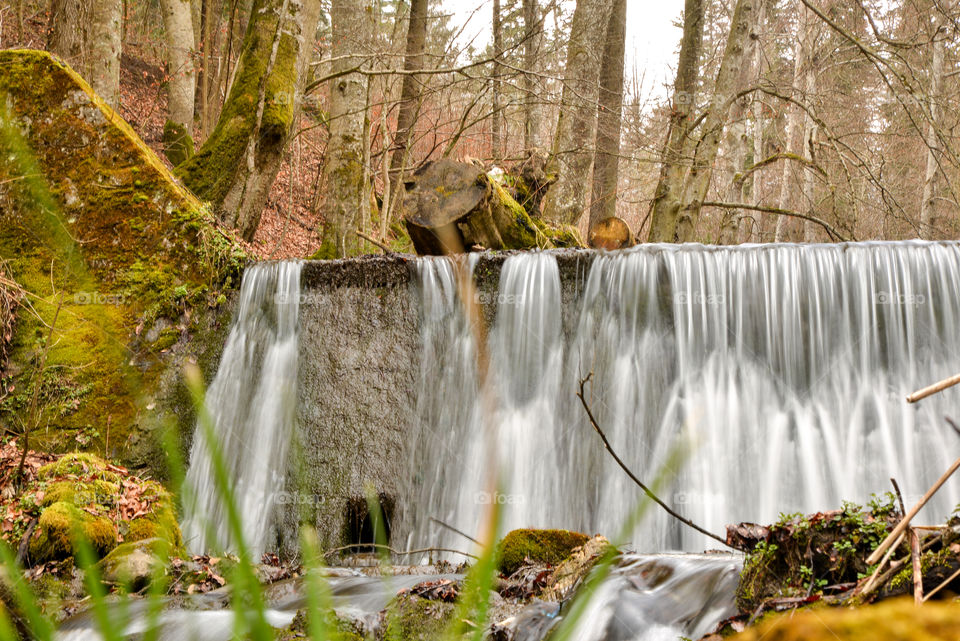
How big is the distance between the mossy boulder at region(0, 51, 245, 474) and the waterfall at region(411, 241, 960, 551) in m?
2.54

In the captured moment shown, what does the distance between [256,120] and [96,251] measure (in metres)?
2.33

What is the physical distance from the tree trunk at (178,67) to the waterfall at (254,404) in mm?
6882

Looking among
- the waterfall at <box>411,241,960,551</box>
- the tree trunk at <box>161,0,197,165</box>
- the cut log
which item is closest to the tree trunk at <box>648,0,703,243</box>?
the cut log

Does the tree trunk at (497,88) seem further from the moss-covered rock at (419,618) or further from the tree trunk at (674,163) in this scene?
the moss-covered rock at (419,618)

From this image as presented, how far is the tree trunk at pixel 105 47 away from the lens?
10055mm

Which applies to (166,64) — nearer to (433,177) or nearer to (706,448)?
(433,177)

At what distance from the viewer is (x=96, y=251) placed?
25.1ft

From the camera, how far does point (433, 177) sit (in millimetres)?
8469

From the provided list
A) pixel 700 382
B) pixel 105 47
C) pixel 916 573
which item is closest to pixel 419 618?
pixel 916 573

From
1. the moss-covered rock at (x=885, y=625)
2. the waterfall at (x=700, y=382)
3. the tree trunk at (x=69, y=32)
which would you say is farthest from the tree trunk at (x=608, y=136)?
the moss-covered rock at (x=885, y=625)

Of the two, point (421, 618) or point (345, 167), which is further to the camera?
point (345, 167)

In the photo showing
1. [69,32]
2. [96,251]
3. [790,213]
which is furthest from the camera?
[790,213]

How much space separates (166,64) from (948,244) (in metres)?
17.8

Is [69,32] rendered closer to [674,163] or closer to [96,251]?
[96,251]
